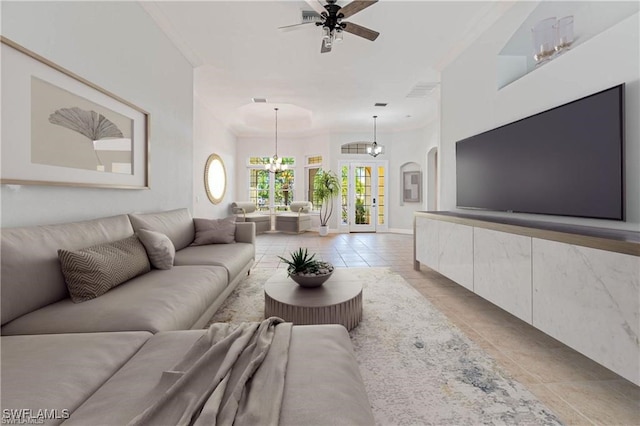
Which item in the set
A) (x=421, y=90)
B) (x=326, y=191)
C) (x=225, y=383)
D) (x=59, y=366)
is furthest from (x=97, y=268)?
(x=326, y=191)

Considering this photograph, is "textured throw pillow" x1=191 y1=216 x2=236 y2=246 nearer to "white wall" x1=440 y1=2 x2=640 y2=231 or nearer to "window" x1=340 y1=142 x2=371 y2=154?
"white wall" x1=440 y1=2 x2=640 y2=231

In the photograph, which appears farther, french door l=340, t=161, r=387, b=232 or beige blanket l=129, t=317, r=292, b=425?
french door l=340, t=161, r=387, b=232

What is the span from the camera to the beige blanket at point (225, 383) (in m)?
0.77

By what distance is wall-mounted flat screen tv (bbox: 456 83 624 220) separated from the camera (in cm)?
181

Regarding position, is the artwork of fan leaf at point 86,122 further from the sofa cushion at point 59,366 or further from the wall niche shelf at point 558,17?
the wall niche shelf at point 558,17

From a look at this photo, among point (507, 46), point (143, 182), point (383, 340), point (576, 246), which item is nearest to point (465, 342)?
point (383, 340)

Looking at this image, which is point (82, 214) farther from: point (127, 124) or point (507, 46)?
point (507, 46)

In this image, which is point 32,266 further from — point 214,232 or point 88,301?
point 214,232

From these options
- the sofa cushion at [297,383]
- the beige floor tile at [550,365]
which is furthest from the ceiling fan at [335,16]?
the beige floor tile at [550,365]

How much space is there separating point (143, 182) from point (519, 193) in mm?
3748

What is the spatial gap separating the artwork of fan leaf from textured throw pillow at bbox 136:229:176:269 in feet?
2.82

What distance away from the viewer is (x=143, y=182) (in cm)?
296

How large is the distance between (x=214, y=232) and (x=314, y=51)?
2793mm

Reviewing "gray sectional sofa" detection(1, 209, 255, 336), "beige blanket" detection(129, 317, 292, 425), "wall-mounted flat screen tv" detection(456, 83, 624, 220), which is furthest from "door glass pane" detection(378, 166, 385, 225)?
"beige blanket" detection(129, 317, 292, 425)
